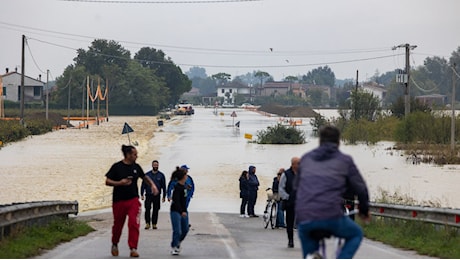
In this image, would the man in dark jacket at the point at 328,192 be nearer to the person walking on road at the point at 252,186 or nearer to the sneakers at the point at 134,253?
the sneakers at the point at 134,253

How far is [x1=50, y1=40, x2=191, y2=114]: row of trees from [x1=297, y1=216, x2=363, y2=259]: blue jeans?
396ft

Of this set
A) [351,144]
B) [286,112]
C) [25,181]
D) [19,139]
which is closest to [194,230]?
[25,181]

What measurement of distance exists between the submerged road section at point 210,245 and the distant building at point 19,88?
130854 mm

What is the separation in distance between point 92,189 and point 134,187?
80.2ft

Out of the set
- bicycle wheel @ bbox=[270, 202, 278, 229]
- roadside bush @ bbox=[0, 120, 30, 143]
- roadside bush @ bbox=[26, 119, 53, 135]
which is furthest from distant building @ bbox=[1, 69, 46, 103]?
bicycle wheel @ bbox=[270, 202, 278, 229]

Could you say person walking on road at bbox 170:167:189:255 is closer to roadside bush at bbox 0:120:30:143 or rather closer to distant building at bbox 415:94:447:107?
roadside bush at bbox 0:120:30:143

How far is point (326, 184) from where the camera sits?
8.67 metres

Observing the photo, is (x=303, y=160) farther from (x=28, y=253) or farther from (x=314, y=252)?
(x=28, y=253)

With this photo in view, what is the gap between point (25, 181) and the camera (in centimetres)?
4094

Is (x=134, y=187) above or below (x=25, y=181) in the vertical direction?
above

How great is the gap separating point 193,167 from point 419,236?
3312 cm

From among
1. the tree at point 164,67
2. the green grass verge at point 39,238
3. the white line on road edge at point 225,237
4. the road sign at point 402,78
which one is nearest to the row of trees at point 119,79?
the tree at point 164,67

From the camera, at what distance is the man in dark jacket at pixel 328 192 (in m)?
8.63

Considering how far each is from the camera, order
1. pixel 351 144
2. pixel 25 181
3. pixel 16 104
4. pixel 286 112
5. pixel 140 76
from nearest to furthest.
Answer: pixel 25 181, pixel 351 144, pixel 16 104, pixel 140 76, pixel 286 112
